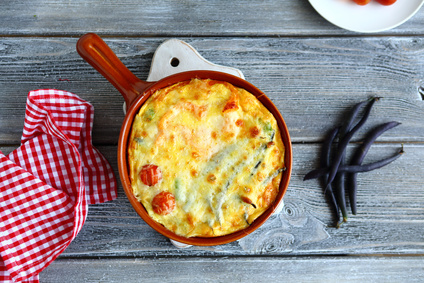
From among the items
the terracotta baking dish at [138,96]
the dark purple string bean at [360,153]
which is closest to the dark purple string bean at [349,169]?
the dark purple string bean at [360,153]

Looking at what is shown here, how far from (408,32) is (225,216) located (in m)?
1.63

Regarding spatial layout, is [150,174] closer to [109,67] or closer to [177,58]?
[109,67]

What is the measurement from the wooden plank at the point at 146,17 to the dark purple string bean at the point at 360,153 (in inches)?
32.8

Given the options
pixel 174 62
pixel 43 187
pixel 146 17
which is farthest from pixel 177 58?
pixel 43 187

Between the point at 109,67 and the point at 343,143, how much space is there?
54.7 inches

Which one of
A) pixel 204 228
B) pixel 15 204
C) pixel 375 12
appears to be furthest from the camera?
pixel 375 12

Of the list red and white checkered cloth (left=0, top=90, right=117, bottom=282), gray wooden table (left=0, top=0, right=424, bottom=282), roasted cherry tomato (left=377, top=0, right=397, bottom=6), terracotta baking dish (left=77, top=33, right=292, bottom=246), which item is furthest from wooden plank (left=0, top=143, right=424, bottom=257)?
roasted cherry tomato (left=377, top=0, right=397, bottom=6)

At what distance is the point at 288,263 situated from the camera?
224 centimetres

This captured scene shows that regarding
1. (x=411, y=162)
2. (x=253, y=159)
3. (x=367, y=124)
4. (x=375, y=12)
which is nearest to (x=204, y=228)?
(x=253, y=159)

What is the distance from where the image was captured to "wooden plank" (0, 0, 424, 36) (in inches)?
87.6

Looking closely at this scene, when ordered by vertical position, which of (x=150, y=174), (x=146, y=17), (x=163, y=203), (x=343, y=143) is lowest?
(x=163, y=203)

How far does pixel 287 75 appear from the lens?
225cm

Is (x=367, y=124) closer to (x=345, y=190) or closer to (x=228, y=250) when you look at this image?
(x=345, y=190)

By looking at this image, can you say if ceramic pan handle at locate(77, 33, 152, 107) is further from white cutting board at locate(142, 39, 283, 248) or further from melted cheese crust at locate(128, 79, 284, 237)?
white cutting board at locate(142, 39, 283, 248)
